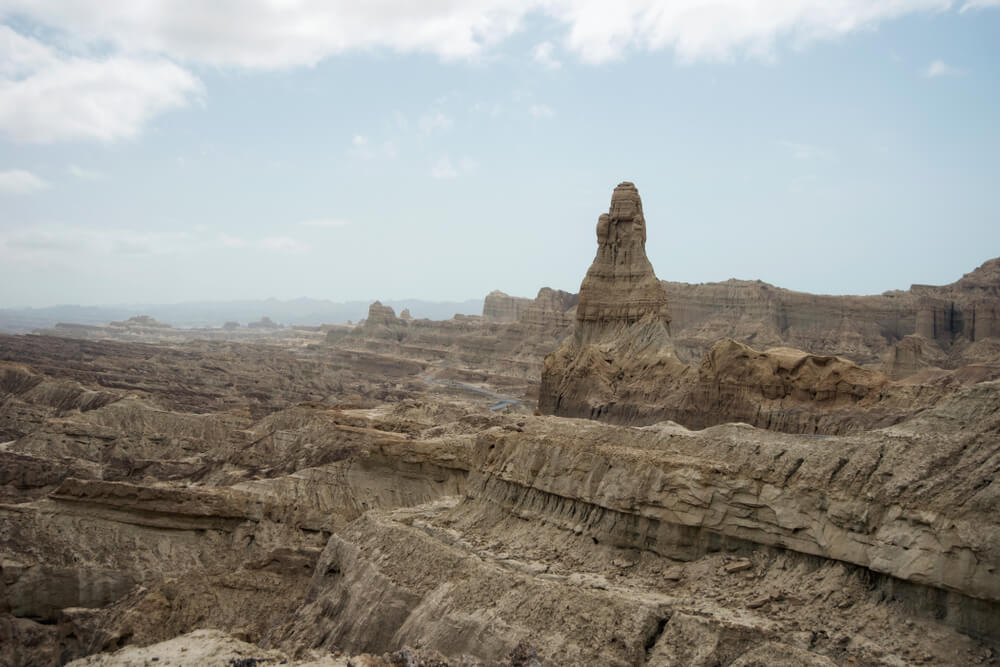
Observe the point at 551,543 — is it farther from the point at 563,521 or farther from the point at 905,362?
the point at 905,362

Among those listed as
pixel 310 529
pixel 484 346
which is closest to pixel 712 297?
pixel 484 346

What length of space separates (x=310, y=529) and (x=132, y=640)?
A: 12.0 m

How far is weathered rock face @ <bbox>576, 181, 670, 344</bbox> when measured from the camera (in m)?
58.7

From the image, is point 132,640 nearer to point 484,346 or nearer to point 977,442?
point 977,442

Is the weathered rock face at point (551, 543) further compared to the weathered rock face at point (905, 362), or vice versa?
the weathered rock face at point (905, 362)

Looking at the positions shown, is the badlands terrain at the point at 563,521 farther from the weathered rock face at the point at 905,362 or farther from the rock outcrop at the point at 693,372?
the weathered rock face at the point at 905,362

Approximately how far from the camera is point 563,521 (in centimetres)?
2744

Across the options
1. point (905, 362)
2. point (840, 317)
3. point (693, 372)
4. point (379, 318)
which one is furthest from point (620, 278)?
point (379, 318)

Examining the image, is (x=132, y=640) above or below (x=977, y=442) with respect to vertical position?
below

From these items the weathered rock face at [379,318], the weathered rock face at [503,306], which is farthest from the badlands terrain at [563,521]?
the weathered rock face at [503,306]

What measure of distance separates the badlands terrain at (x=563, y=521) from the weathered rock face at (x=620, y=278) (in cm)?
15

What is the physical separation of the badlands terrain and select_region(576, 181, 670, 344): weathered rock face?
149mm

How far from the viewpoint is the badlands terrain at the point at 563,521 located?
19.0 metres

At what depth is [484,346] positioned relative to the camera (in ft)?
448
